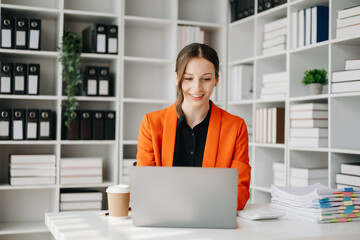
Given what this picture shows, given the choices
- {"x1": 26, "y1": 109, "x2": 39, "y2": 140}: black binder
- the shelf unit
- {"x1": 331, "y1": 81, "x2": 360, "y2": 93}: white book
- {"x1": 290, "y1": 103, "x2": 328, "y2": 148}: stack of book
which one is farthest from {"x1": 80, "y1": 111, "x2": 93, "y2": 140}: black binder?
{"x1": 331, "y1": 81, "x2": 360, "y2": 93}: white book

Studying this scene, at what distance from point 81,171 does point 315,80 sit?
1.97m

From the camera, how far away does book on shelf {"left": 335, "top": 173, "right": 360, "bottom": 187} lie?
2793 millimetres

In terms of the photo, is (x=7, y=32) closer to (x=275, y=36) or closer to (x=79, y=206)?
(x=79, y=206)

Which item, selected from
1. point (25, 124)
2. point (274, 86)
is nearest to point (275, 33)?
point (274, 86)

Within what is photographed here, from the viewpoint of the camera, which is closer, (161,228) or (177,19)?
(161,228)

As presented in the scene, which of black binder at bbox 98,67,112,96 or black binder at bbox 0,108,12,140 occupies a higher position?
black binder at bbox 98,67,112,96

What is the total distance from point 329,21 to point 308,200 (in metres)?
1.63

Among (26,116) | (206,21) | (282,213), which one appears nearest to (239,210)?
(282,213)

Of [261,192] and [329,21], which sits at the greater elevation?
[329,21]

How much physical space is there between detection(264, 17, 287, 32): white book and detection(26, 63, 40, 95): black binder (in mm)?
1899

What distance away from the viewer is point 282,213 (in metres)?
1.76

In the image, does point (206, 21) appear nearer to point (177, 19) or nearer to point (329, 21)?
point (177, 19)

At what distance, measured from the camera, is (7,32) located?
11.5 ft

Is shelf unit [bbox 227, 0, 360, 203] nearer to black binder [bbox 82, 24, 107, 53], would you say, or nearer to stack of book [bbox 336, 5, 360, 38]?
stack of book [bbox 336, 5, 360, 38]
